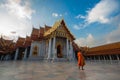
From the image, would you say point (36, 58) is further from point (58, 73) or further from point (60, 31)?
point (58, 73)

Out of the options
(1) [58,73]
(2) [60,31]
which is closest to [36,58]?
(2) [60,31]

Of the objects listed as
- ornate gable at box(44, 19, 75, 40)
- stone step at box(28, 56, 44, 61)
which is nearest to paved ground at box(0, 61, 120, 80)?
ornate gable at box(44, 19, 75, 40)

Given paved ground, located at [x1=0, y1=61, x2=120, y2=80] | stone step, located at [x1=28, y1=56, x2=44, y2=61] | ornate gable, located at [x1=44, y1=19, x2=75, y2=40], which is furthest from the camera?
stone step, located at [x1=28, y1=56, x2=44, y2=61]

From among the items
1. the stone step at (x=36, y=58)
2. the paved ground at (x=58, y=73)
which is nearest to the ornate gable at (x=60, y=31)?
the stone step at (x=36, y=58)

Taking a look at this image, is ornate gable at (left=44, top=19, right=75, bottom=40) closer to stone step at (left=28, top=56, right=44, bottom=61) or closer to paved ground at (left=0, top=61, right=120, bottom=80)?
stone step at (left=28, top=56, right=44, bottom=61)

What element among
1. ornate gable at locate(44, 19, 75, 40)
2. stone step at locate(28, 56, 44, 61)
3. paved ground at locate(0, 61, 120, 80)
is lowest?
paved ground at locate(0, 61, 120, 80)

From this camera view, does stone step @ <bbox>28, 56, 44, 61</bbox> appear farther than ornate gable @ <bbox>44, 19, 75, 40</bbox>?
Yes

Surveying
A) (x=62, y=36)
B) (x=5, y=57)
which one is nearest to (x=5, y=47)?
Result: (x=5, y=57)

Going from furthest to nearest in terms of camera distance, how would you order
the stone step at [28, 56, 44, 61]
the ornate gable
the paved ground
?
the stone step at [28, 56, 44, 61], the ornate gable, the paved ground

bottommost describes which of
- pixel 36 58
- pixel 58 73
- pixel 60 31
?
pixel 58 73

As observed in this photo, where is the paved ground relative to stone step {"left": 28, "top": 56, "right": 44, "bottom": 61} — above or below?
below

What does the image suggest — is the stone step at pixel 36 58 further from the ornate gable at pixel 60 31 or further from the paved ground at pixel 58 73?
the paved ground at pixel 58 73

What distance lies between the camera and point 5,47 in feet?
72.0

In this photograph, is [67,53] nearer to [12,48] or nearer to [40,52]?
[40,52]
